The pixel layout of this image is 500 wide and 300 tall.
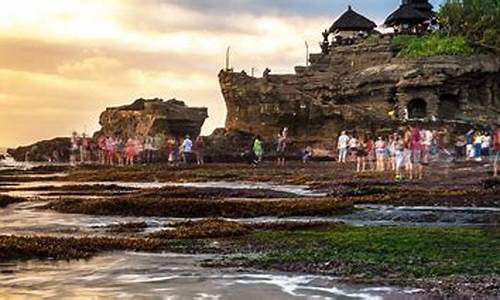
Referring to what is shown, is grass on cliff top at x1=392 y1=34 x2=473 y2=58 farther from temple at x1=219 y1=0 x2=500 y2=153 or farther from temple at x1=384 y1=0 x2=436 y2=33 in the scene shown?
temple at x1=384 y1=0 x2=436 y2=33

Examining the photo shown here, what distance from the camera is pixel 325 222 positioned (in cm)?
2345

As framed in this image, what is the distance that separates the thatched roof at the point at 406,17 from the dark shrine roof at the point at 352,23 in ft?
9.03

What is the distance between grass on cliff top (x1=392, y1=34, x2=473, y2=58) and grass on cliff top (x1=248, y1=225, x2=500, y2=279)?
238 ft

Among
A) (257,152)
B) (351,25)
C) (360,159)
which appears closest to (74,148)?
(257,152)

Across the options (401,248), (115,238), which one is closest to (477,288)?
(401,248)

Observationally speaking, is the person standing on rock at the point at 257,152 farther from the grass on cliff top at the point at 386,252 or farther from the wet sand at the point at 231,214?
the grass on cliff top at the point at 386,252

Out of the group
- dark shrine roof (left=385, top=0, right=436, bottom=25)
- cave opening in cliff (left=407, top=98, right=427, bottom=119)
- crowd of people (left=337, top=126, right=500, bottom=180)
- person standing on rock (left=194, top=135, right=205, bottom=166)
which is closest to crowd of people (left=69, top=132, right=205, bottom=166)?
person standing on rock (left=194, top=135, right=205, bottom=166)

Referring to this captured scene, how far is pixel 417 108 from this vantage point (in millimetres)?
88688

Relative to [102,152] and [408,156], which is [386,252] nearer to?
[408,156]

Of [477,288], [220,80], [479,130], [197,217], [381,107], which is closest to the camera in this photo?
[477,288]

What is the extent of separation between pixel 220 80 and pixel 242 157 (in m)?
19.3

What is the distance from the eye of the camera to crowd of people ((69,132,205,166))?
77938 millimetres

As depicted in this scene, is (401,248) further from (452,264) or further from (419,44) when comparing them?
(419,44)

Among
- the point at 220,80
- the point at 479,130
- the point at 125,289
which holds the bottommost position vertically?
the point at 125,289
